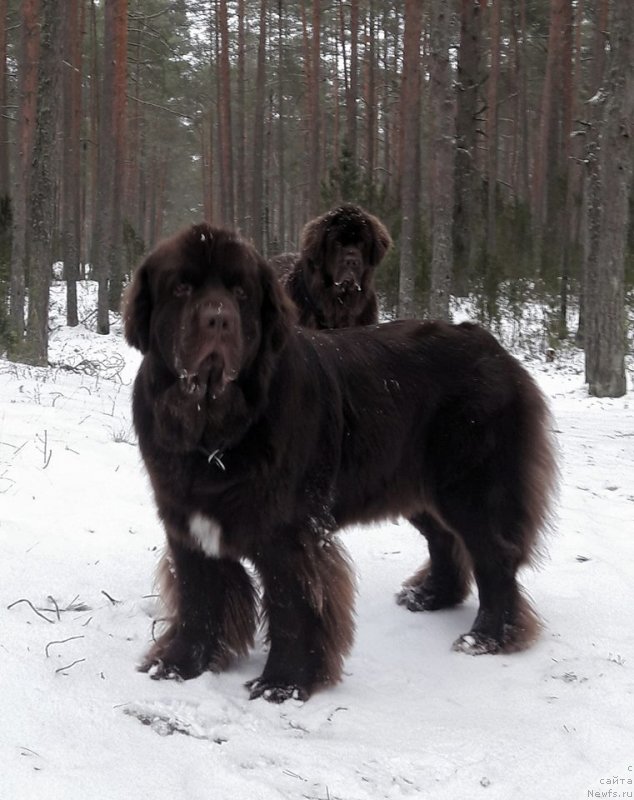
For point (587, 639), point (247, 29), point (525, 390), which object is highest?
point (247, 29)

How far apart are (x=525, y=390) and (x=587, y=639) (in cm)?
119

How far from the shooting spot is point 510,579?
3.85m

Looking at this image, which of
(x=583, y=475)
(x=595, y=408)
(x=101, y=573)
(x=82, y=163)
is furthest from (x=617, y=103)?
(x=82, y=163)

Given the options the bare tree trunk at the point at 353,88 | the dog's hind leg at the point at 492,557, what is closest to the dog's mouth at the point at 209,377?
the dog's hind leg at the point at 492,557

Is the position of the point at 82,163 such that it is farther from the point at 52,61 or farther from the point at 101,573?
the point at 101,573

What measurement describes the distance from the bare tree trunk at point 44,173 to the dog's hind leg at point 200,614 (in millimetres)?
8004

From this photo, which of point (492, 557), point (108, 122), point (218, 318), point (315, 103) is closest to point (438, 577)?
point (492, 557)

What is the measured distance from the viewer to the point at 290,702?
3150 millimetres

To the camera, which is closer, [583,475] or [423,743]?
[423,743]

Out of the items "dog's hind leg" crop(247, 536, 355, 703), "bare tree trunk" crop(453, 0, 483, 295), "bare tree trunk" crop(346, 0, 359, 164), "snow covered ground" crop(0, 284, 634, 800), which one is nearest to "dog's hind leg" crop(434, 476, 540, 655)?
"snow covered ground" crop(0, 284, 634, 800)

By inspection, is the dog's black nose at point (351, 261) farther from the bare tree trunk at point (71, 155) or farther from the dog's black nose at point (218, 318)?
the bare tree trunk at point (71, 155)

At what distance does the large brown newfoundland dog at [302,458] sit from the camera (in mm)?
3002

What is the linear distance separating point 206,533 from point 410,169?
13620 mm

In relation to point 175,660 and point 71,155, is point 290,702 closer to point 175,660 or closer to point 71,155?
point 175,660
